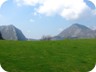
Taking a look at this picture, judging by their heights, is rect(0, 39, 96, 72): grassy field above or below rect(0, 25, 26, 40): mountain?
below

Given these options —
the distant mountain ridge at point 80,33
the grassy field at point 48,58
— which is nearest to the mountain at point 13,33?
the distant mountain ridge at point 80,33

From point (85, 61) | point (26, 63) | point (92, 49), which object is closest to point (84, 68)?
point (85, 61)

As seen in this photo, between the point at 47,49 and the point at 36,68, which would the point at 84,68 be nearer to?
the point at 36,68

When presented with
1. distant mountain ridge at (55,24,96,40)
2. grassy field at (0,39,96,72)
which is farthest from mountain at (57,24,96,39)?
grassy field at (0,39,96,72)

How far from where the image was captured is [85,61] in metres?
23.0

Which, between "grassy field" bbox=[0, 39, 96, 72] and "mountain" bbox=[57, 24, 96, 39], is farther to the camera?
"mountain" bbox=[57, 24, 96, 39]

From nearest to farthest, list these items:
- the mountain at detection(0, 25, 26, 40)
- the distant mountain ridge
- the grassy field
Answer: the grassy field, the distant mountain ridge, the mountain at detection(0, 25, 26, 40)

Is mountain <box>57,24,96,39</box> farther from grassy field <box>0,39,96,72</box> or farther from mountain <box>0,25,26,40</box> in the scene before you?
grassy field <box>0,39,96,72</box>

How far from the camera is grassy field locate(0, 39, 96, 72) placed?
20156 mm

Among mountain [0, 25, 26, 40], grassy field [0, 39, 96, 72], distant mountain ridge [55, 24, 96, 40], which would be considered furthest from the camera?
mountain [0, 25, 26, 40]

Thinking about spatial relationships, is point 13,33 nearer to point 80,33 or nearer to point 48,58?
point 80,33

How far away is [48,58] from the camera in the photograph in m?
23.5

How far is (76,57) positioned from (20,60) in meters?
5.07

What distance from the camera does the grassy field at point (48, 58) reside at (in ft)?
66.1
